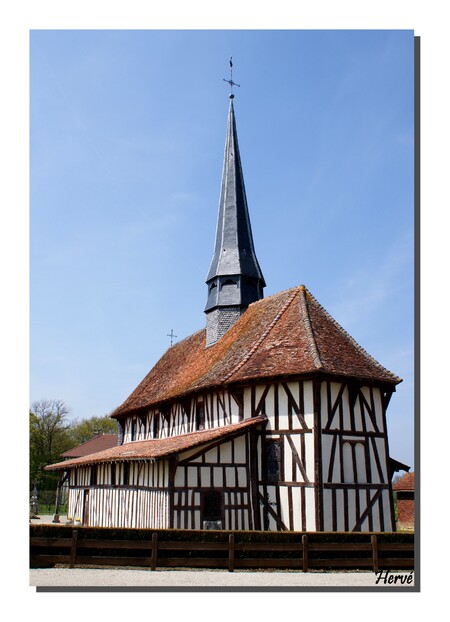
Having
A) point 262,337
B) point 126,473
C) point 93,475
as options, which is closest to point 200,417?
point 126,473

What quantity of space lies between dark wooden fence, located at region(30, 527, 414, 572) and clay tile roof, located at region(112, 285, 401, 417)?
4.39 m

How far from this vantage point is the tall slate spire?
22.5m

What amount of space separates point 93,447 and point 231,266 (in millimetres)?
25996

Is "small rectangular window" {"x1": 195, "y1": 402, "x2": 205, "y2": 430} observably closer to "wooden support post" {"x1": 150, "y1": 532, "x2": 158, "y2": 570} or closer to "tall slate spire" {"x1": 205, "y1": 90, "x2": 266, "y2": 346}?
"tall slate spire" {"x1": 205, "y1": 90, "x2": 266, "y2": 346}

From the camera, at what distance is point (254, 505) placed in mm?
14945

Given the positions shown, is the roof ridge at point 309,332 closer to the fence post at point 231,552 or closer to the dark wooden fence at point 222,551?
the dark wooden fence at point 222,551

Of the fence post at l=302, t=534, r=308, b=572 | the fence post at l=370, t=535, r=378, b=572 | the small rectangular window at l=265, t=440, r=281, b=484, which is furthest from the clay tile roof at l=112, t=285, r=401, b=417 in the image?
the fence post at l=302, t=534, r=308, b=572

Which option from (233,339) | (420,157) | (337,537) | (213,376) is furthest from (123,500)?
(420,157)

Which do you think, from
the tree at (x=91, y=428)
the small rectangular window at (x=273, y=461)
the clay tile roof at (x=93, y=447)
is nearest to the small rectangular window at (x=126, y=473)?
the small rectangular window at (x=273, y=461)

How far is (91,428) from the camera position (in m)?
61.3

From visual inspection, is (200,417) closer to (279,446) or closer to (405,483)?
(279,446)

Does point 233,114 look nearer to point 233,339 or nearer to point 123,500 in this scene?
point 233,339

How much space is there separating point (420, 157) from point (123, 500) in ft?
43.9

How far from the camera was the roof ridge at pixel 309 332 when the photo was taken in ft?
49.6
